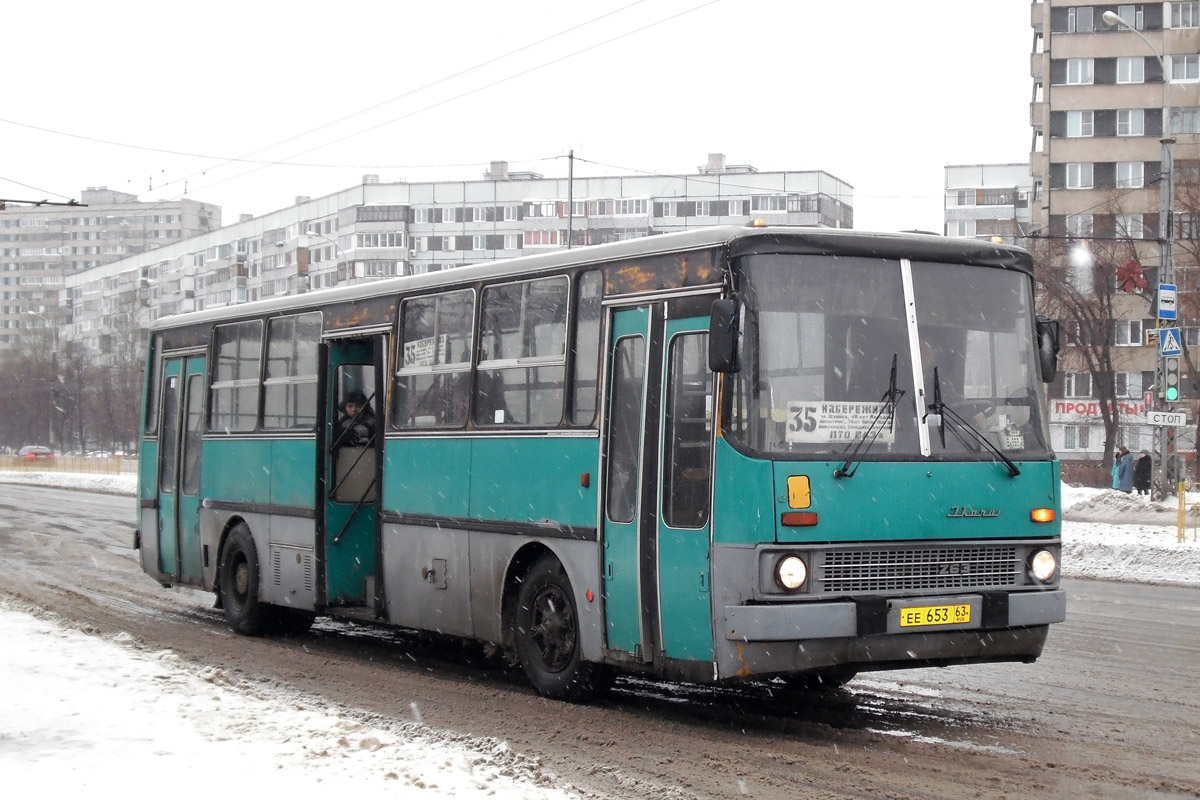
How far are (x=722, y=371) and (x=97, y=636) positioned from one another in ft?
22.9

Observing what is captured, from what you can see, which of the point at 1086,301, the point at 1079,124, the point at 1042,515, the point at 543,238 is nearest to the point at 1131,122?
the point at 1079,124

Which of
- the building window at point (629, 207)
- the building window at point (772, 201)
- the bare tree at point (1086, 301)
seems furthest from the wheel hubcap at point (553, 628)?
the building window at point (629, 207)

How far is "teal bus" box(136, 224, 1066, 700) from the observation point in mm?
8836

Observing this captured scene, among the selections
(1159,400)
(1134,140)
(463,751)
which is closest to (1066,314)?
(1134,140)

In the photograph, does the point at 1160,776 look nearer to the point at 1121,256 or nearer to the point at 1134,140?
the point at 1121,256

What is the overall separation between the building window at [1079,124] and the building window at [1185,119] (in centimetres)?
439

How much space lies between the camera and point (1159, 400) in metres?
31.5

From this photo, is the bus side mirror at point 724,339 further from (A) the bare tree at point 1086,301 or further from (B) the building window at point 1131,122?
(B) the building window at point 1131,122

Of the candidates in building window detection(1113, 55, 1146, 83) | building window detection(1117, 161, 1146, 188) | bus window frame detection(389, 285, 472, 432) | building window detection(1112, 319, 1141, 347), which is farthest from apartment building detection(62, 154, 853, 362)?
bus window frame detection(389, 285, 472, 432)

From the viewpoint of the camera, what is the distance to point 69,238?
194 metres

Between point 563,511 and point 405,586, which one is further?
point 405,586

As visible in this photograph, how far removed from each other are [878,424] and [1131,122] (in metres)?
75.2

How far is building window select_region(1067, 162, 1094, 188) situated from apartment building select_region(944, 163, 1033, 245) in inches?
1534

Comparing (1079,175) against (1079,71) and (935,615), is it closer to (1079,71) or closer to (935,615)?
(1079,71)
